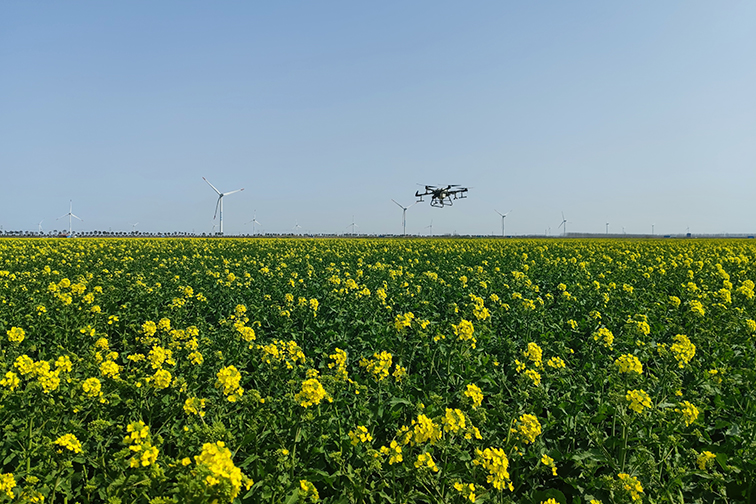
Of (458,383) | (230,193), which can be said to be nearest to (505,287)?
(458,383)

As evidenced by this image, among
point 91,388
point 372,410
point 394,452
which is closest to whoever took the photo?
point 394,452

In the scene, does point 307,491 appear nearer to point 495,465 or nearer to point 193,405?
point 495,465

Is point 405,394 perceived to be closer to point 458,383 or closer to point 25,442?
point 458,383

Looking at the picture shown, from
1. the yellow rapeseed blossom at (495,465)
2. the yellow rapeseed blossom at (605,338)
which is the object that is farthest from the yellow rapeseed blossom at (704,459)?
the yellow rapeseed blossom at (605,338)

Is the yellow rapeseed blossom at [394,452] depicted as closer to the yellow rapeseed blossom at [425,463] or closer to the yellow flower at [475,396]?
the yellow rapeseed blossom at [425,463]

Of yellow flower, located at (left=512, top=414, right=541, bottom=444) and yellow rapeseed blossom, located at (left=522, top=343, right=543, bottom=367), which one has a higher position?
yellow rapeseed blossom, located at (left=522, top=343, right=543, bottom=367)

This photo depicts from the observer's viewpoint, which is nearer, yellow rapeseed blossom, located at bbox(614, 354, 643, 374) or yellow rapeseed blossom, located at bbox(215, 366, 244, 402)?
yellow rapeseed blossom, located at bbox(215, 366, 244, 402)

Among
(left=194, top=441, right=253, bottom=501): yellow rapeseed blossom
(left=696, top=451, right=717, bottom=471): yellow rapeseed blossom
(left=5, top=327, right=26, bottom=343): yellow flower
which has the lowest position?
(left=696, top=451, right=717, bottom=471): yellow rapeseed blossom

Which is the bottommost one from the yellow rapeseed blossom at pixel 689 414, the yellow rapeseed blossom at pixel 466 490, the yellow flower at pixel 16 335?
the yellow rapeseed blossom at pixel 466 490

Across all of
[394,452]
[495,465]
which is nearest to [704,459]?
[495,465]

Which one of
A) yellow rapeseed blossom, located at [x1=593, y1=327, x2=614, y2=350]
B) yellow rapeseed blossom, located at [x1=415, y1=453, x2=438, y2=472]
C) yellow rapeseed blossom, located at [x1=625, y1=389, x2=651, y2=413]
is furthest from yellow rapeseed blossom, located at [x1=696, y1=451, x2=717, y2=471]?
yellow rapeseed blossom, located at [x1=593, y1=327, x2=614, y2=350]

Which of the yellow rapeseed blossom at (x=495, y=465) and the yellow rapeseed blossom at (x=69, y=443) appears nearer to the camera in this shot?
the yellow rapeseed blossom at (x=69, y=443)

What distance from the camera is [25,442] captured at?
4.06 m

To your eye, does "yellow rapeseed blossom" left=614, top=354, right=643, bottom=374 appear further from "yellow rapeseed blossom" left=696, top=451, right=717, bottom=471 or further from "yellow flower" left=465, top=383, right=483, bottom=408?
"yellow flower" left=465, top=383, right=483, bottom=408
